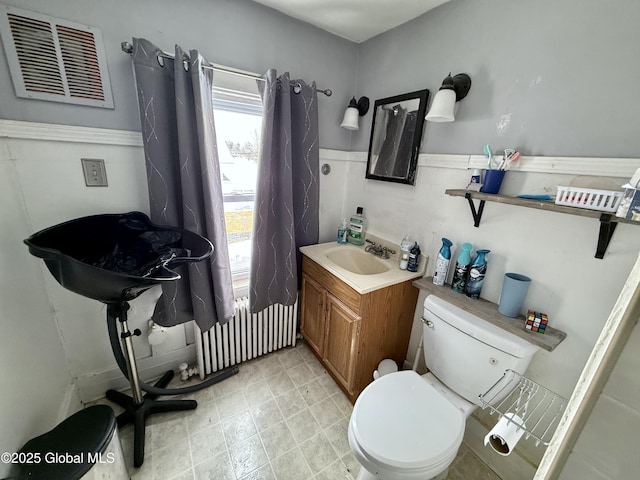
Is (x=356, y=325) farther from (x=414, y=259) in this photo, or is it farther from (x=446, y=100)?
(x=446, y=100)

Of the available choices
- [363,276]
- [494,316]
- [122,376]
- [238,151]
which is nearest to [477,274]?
[494,316]

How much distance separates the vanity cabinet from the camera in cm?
140

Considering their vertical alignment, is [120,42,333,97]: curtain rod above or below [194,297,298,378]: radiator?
above

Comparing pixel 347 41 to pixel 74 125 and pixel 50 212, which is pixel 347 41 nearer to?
pixel 74 125

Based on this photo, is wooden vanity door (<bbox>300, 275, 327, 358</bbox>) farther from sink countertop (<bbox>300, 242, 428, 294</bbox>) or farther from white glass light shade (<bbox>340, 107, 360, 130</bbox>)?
white glass light shade (<bbox>340, 107, 360, 130</bbox>)

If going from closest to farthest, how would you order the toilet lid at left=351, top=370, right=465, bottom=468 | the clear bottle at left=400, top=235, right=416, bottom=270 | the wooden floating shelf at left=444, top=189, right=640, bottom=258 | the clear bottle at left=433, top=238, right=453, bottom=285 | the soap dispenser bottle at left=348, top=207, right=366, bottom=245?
1. the wooden floating shelf at left=444, top=189, right=640, bottom=258
2. the toilet lid at left=351, top=370, right=465, bottom=468
3. the clear bottle at left=433, top=238, right=453, bottom=285
4. the clear bottle at left=400, top=235, right=416, bottom=270
5. the soap dispenser bottle at left=348, top=207, right=366, bottom=245

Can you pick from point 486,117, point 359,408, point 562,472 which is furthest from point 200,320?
point 486,117

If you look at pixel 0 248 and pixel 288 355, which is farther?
pixel 288 355

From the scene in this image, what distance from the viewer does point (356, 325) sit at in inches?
54.6

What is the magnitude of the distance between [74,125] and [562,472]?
188cm

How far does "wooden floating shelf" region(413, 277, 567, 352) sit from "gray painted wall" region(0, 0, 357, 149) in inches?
52.3

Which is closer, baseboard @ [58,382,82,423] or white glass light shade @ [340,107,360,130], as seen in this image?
baseboard @ [58,382,82,423]

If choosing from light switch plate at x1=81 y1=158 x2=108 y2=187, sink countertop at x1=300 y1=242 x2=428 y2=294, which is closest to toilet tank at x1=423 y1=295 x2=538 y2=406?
sink countertop at x1=300 y1=242 x2=428 y2=294

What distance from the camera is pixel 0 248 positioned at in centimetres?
96
